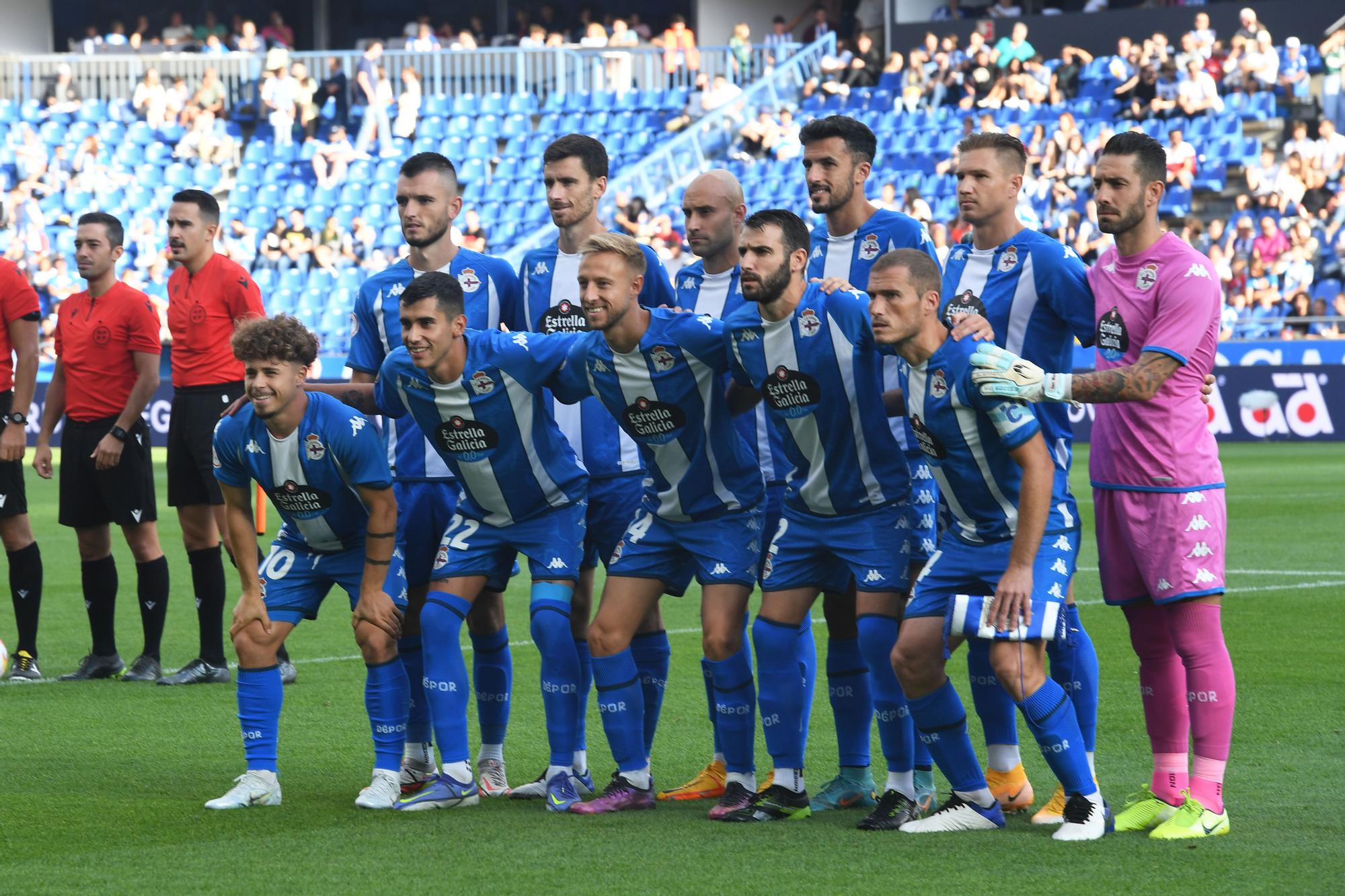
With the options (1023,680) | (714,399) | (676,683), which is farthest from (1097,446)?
(676,683)

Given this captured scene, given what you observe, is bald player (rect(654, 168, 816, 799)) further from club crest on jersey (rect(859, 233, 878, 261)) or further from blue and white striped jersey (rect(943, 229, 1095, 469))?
blue and white striped jersey (rect(943, 229, 1095, 469))

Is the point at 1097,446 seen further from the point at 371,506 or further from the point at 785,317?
the point at 371,506

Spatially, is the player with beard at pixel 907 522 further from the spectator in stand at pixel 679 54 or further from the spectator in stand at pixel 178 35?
the spectator in stand at pixel 178 35

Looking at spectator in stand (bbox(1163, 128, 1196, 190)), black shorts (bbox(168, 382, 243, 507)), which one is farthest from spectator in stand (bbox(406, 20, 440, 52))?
black shorts (bbox(168, 382, 243, 507))

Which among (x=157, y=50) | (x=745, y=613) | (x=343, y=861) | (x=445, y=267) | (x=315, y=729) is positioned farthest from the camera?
(x=157, y=50)

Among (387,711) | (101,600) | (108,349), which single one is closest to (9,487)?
(101,600)

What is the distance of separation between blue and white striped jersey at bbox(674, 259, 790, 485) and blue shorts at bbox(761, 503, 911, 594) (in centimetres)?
48

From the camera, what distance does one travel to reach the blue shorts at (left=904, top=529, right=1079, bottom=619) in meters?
5.02

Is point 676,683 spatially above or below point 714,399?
below

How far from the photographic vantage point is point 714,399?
5.61 metres

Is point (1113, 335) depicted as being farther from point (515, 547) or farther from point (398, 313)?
point (398, 313)

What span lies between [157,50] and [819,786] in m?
30.8

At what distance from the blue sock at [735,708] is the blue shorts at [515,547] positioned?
61 cm

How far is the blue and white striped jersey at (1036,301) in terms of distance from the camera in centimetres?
536
